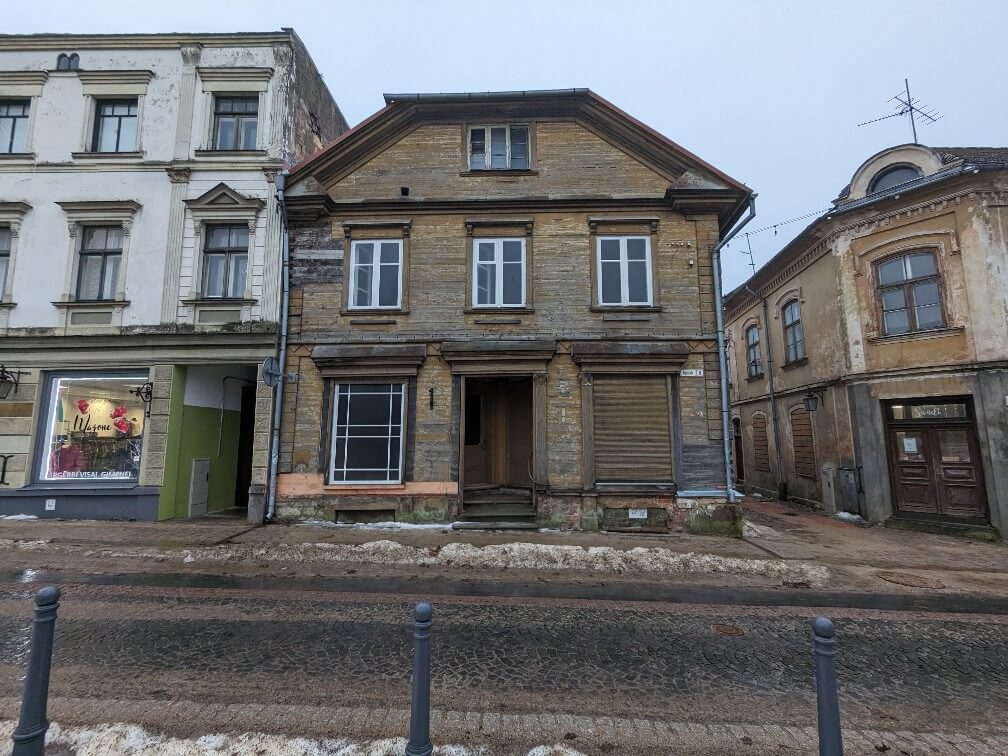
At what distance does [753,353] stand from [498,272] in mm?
12477

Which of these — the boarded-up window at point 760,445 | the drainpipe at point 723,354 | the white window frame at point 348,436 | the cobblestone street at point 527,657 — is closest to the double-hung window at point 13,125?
the white window frame at point 348,436

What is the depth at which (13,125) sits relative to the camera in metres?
12.6

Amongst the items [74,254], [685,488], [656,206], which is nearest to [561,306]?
[656,206]

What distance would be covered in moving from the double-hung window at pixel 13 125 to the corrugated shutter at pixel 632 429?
15.9m

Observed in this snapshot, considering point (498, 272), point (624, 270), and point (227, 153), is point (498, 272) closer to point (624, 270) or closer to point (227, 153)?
point (624, 270)

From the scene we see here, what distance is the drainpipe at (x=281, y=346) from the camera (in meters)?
11.0

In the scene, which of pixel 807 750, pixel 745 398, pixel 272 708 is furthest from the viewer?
pixel 745 398

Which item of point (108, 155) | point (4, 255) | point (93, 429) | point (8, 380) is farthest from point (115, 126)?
point (93, 429)

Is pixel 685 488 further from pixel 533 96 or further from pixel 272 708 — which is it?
pixel 533 96

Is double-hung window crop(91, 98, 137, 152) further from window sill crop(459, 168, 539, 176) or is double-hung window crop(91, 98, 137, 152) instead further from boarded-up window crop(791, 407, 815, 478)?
boarded-up window crop(791, 407, 815, 478)

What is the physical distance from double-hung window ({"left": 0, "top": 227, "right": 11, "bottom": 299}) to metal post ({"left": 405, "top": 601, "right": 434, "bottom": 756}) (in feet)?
50.1

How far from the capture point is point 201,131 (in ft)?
40.3

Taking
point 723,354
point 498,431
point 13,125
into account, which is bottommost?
point 498,431

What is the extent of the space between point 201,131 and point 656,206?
11.4m
